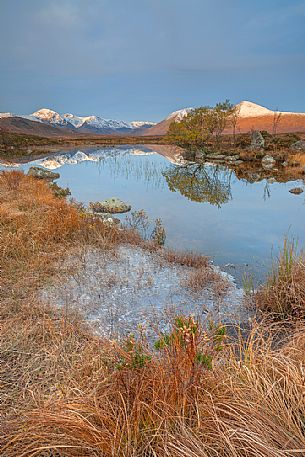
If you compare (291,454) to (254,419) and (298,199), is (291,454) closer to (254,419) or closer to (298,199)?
(254,419)

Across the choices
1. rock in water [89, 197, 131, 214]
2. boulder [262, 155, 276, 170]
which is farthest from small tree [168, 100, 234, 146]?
rock in water [89, 197, 131, 214]

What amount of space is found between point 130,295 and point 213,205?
923 centimetres

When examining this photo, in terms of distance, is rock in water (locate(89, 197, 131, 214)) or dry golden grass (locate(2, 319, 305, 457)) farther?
rock in water (locate(89, 197, 131, 214))

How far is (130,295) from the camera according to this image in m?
5.80

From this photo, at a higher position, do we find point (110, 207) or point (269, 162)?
point (269, 162)

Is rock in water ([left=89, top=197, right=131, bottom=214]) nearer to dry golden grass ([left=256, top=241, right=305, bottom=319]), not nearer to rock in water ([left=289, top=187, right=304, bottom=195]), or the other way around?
dry golden grass ([left=256, top=241, right=305, bottom=319])

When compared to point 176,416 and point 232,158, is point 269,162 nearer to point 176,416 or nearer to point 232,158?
point 232,158

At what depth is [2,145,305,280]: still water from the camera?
8844mm

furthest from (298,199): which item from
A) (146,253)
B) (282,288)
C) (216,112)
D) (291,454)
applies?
(216,112)

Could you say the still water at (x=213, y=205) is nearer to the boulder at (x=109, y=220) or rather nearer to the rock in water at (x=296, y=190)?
the rock in water at (x=296, y=190)

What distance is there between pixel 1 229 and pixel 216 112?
39910 mm

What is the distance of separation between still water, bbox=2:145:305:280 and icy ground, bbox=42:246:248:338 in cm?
153

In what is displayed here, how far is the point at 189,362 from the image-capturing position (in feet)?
7.38

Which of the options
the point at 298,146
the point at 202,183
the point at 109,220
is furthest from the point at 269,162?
the point at 109,220
